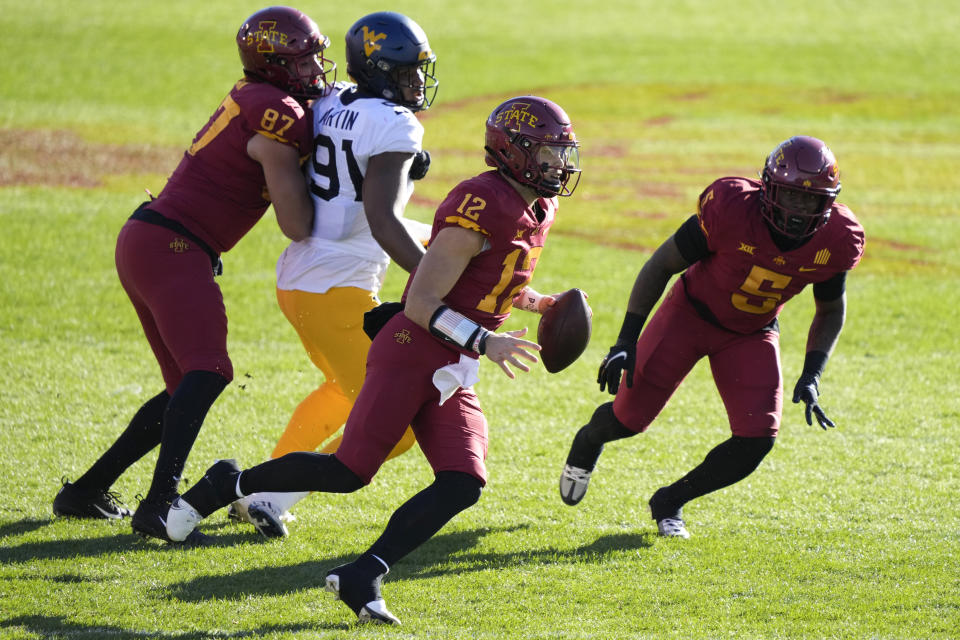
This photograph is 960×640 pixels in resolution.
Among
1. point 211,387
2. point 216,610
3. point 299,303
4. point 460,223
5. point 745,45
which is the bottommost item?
point 216,610

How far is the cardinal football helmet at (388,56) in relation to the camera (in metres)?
4.84

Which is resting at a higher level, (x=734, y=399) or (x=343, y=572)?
(x=734, y=399)

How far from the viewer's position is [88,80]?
23.9 m

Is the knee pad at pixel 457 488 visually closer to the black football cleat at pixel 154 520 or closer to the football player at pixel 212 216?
the football player at pixel 212 216

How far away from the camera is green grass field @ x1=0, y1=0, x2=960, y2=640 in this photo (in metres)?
4.22

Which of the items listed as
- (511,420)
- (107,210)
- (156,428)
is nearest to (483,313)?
(156,428)

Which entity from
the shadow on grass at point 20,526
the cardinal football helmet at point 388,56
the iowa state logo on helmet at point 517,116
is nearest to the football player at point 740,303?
the iowa state logo on helmet at point 517,116

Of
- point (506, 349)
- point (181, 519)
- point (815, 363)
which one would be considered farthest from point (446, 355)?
point (815, 363)

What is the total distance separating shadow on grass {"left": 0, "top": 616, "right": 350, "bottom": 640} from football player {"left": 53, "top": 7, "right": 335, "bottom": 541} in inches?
30.3

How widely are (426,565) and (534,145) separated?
6.00 feet

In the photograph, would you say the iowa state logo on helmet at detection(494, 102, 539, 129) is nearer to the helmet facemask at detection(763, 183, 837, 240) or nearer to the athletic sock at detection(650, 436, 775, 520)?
the helmet facemask at detection(763, 183, 837, 240)

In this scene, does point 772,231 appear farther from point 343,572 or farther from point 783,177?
point 343,572

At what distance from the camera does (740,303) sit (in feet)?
16.2

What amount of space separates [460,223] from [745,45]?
3125 cm
